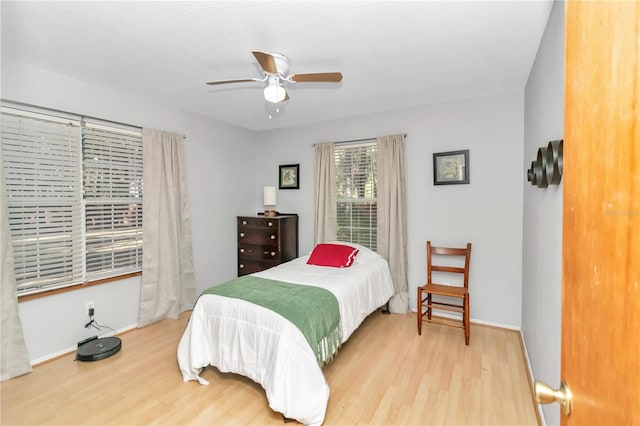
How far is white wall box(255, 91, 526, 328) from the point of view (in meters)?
3.13

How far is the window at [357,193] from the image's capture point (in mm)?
3918

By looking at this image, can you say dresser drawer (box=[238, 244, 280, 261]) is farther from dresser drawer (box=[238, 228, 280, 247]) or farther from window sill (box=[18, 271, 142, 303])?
window sill (box=[18, 271, 142, 303])

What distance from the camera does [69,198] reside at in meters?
2.75

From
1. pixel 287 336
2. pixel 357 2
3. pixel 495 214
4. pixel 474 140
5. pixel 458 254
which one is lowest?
pixel 287 336

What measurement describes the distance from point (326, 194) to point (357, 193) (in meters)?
0.43

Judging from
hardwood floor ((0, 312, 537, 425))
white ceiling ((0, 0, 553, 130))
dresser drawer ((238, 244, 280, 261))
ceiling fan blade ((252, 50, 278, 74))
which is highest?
white ceiling ((0, 0, 553, 130))

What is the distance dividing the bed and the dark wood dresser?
1142mm

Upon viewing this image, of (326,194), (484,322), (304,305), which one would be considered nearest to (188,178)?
(326,194)

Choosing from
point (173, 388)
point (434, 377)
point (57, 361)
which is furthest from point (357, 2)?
point (57, 361)

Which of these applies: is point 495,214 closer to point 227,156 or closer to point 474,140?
point 474,140

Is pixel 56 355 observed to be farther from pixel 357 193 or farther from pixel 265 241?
pixel 357 193

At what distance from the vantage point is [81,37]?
210 cm

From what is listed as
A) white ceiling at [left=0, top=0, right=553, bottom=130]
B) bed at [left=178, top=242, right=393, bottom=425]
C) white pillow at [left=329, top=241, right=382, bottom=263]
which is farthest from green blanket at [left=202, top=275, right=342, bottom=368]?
white ceiling at [left=0, top=0, right=553, bottom=130]

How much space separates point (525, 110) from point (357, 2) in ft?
7.28
